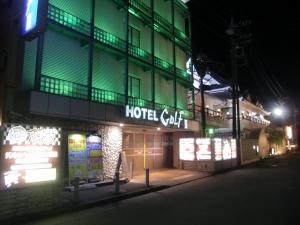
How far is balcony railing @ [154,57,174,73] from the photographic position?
20484mm

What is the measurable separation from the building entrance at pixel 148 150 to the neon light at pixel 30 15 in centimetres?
1086

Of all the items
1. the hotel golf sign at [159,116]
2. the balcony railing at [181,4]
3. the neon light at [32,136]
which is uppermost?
the balcony railing at [181,4]

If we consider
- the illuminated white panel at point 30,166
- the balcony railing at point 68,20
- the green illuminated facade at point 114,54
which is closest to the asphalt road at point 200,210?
the illuminated white panel at point 30,166

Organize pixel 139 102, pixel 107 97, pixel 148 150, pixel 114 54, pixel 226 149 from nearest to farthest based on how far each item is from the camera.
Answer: pixel 107 97 → pixel 114 54 → pixel 139 102 → pixel 148 150 → pixel 226 149

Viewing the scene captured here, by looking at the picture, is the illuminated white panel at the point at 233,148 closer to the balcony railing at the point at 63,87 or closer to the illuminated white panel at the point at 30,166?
the balcony railing at the point at 63,87

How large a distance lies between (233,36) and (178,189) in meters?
20.8

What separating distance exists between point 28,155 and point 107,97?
22.0 ft

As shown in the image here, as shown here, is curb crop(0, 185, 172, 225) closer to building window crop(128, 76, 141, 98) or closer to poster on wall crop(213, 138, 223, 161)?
building window crop(128, 76, 141, 98)

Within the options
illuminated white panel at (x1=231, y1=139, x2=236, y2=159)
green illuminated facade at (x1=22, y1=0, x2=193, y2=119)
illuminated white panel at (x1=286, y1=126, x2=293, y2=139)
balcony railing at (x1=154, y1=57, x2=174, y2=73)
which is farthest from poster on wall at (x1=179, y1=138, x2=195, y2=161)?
illuminated white panel at (x1=286, y1=126, x2=293, y2=139)

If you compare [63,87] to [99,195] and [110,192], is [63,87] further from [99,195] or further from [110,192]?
[110,192]

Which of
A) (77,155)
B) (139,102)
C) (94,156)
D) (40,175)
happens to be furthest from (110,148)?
(40,175)

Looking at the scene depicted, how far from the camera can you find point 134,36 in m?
19.6

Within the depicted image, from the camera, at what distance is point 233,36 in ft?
97.1

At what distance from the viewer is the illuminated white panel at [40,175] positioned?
31.4 feet
